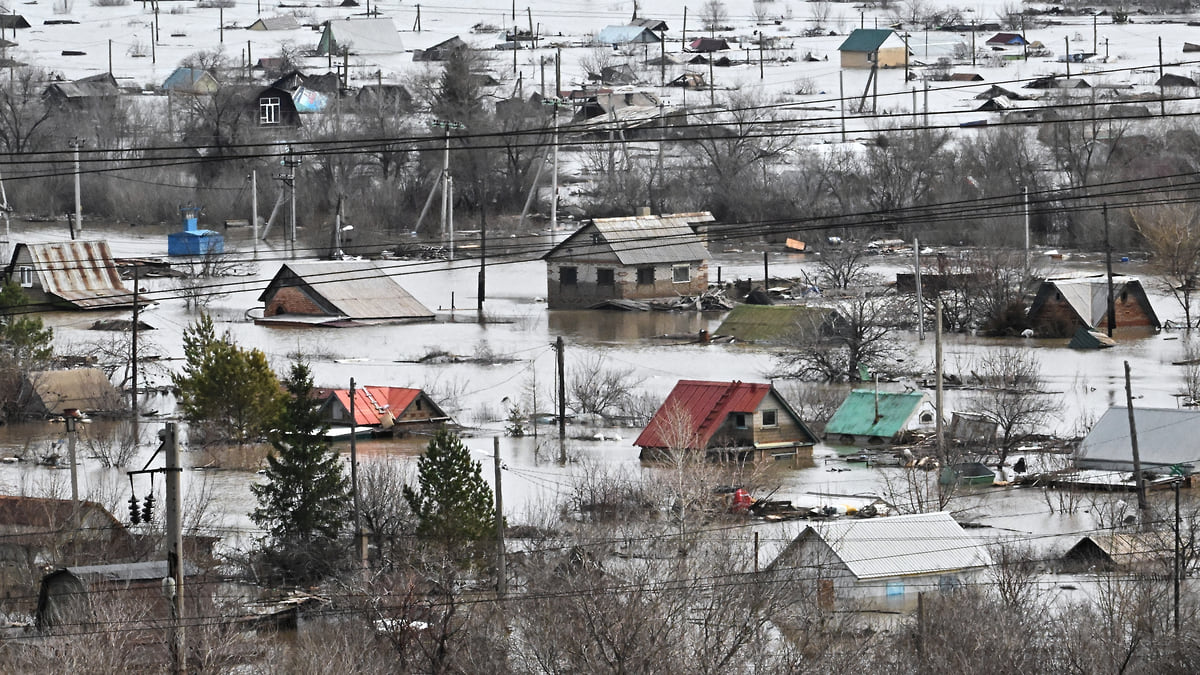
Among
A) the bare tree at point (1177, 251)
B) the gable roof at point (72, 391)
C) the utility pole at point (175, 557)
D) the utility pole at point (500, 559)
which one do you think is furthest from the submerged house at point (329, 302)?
the utility pole at point (175, 557)

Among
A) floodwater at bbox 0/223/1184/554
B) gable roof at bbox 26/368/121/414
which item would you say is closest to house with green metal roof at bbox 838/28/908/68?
floodwater at bbox 0/223/1184/554

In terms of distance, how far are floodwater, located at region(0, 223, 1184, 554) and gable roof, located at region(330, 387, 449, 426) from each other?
50cm

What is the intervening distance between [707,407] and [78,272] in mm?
17753

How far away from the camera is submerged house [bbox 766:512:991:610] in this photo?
1412 cm

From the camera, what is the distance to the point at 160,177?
51.2 meters

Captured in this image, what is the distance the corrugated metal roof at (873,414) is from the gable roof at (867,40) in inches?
1540

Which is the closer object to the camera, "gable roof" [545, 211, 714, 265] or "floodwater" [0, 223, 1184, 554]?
"floodwater" [0, 223, 1184, 554]

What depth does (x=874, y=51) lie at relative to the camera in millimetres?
59875

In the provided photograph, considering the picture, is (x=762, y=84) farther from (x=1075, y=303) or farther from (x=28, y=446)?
(x=28, y=446)

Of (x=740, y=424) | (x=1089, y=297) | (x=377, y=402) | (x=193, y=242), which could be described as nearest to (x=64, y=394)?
(x=377, y=402)

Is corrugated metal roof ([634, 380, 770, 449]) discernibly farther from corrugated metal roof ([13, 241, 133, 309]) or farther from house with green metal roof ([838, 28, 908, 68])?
house with green metal roof ([838, 28, 908, 68])

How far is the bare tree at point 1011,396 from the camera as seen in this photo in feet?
68.2

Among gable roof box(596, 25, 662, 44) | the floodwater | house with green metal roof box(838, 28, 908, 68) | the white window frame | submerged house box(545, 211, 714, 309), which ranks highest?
gable roof box(596, 25, 662, 44)

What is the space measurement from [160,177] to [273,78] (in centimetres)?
1059
